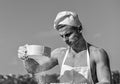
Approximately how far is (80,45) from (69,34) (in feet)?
0.68

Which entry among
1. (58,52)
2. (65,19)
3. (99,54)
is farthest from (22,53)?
(99,54)

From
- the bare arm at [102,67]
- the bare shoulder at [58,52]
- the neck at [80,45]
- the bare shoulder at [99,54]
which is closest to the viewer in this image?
the bare arm at [102,67]

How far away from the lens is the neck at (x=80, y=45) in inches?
202

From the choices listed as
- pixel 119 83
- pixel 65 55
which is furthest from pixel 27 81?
pixel 65 55

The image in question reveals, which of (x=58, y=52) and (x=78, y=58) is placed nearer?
(x=78, y=58)

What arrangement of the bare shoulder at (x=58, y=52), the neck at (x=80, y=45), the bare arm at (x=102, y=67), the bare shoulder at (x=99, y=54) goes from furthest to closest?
the bare shoulder at (x=58, y=52), the neck at (x=80, y=45), the bare shoulder at (x=99, y=54), the bare arm at (x=102, y=67)

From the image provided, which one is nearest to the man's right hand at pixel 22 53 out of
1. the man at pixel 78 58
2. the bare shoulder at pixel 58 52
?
the man at pixel 78 58

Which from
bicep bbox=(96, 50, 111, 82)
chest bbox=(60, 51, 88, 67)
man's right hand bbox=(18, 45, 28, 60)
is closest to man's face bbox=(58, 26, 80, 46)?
chest bbox=(60, 51, 88, 67)

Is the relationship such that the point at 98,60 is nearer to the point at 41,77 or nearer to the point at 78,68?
→ the point at 78,68

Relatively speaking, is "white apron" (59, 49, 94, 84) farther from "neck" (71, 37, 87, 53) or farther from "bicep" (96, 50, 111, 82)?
"neck" (71, 37, 87, 53)

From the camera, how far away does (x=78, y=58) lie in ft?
17.0

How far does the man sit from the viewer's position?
495cm

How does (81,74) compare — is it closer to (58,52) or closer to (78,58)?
(78,58)

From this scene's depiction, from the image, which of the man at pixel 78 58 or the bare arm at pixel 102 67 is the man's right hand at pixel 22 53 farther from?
the bare arm at pixel 102 67
